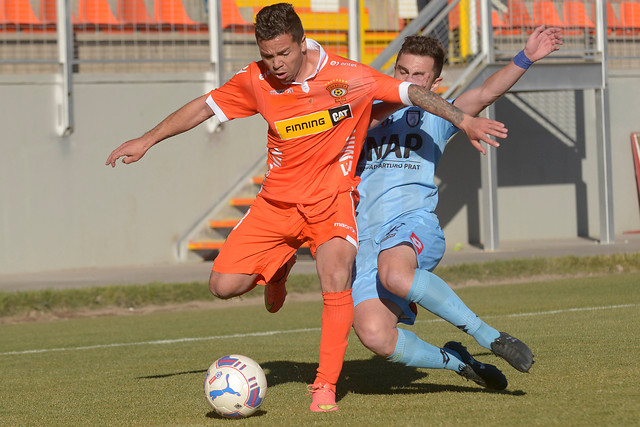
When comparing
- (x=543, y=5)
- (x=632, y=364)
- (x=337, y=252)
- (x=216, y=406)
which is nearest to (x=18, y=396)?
(x=216, y=406)

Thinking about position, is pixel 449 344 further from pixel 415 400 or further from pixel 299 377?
pixel 299 377

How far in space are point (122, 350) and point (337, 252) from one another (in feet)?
11.4

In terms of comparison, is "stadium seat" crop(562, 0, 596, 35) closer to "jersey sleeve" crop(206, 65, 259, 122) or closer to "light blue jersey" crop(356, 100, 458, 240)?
"light blue jersey" crop(356, 100, 458, 240)

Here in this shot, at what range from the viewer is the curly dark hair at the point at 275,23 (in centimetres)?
545

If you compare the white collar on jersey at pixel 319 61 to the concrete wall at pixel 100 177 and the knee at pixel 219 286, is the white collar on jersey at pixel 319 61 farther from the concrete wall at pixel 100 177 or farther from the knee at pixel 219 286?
the concrete wall at pixel 100 177

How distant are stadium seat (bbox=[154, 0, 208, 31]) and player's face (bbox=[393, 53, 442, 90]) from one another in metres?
10.3

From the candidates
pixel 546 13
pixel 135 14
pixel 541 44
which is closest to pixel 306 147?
pixel 541 44

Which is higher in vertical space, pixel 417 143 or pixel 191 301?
pixel 417 143

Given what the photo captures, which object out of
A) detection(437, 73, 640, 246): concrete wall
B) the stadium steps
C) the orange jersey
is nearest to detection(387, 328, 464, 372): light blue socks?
the orange jersey

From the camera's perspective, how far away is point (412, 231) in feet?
19.8

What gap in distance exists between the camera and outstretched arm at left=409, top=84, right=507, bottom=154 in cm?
538

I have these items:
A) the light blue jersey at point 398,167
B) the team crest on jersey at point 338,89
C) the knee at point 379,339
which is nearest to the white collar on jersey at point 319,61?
the team crest on jersey at point 338,89

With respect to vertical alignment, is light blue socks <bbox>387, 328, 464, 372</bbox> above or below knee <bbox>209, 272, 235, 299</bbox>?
below

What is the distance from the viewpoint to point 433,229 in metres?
6.14
